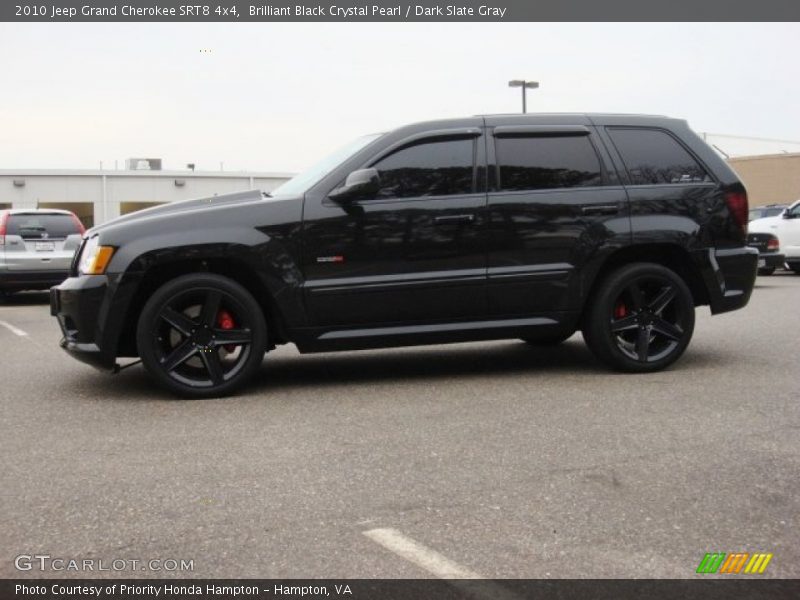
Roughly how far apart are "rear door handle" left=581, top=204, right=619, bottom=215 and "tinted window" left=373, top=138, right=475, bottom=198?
845 mm

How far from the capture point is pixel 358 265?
6.25 meters

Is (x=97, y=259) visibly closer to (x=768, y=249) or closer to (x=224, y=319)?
(x=224, y=319)

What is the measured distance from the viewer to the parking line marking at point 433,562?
2979 millimetres

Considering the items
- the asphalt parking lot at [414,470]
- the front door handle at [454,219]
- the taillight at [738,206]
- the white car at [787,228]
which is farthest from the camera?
the white car at [787,228]

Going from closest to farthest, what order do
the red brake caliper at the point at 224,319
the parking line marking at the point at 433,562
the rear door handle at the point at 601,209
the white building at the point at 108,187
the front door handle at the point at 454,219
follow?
the parking line marking at the point at 433,562 → the red brake caliper at the point at 224,319 → the front door handle at the point at 454,219 → the rear door handle at the point at 601,209 → the white building at the point at 108,187

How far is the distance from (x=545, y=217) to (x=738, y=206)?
155cm

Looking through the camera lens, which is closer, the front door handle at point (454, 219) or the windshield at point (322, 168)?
the front door handle at point (454, 219)

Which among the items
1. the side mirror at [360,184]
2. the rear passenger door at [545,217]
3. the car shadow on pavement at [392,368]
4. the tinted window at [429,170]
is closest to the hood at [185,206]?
the side mirror at [360,184]

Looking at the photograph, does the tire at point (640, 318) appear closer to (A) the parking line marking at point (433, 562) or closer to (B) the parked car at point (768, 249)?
(A) the parking line marking at point (433, 562)

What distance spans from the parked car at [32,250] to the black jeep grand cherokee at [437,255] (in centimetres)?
878

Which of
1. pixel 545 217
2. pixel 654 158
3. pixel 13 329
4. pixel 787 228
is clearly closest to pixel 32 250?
pixel 13 329

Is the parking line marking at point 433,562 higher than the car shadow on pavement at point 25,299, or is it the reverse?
the parking line marking at point 433,562

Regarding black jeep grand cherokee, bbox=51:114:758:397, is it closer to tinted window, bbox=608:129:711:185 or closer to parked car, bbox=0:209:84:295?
tinted window, bbox=608:129:711:185
